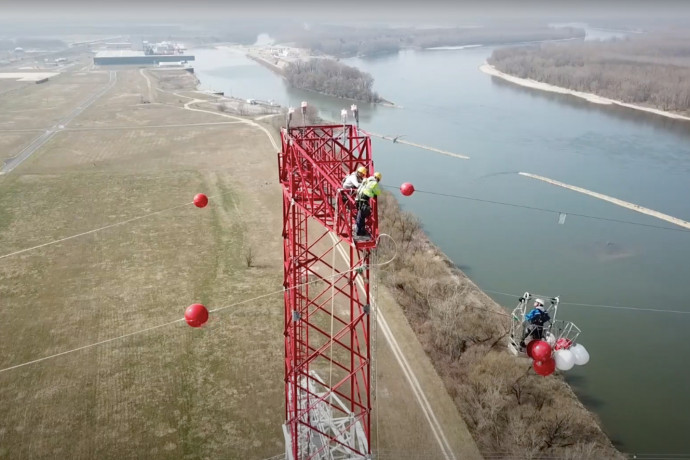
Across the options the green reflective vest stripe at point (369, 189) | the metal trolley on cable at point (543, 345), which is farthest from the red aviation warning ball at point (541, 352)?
the green reflective vest stripe at point (369, 189)

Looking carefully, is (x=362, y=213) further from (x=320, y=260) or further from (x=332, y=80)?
(x=332, y=80)

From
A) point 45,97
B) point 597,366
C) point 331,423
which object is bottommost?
point 597,366


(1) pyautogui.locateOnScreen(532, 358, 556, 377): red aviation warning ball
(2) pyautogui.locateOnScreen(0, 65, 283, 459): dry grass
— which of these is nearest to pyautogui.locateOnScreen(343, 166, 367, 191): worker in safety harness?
(1) pyautogui.locateOnScreen(532, 358, 556, 377): red aviation warning ball

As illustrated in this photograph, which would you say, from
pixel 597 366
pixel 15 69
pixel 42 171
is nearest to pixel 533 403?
pixel 597 366

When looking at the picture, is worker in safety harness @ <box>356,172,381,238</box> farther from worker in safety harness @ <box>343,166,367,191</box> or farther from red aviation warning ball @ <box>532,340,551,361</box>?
red aviation warning ball @ <box>532,340,551,361</box>

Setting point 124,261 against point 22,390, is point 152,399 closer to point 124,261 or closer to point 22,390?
point 22,390

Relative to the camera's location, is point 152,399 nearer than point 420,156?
Yes

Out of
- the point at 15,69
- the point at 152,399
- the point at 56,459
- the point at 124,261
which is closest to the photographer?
the point at 56,459

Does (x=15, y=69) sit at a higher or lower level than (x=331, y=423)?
higher
